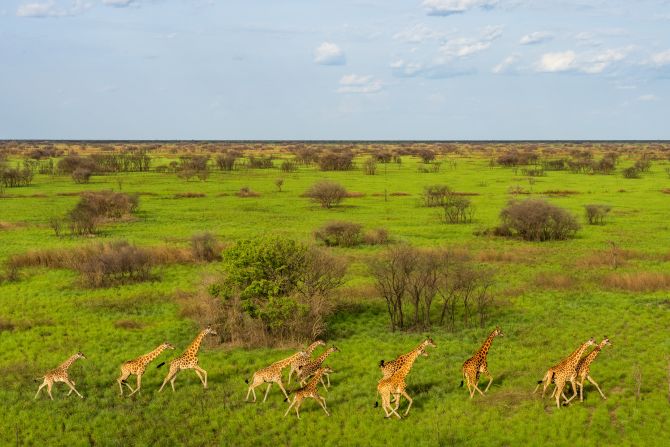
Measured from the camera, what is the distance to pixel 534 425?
15.1 m

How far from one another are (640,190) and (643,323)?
55.6 meters

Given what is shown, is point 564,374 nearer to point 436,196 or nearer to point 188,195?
point 436,196

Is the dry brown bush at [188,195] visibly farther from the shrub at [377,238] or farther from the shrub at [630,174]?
the shrub at [630,174]

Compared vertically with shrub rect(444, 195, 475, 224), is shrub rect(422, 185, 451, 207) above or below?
above

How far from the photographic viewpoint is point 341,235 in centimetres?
4153

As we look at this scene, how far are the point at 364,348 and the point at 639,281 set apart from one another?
656 inches

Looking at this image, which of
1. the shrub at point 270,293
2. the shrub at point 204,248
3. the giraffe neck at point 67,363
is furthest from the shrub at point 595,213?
the giraffe neck at point 67,363

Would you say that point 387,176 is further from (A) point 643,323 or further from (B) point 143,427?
(B) point 143,427

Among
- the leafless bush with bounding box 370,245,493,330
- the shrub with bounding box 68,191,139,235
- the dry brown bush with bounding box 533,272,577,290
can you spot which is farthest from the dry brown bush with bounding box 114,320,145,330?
the shrub with bounding box 68,191,139,235

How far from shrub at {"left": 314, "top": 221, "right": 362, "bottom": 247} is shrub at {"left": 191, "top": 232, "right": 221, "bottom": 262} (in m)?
8.38

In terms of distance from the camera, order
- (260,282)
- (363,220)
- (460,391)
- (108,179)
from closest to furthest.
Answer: (460,391) < (260,282) < (363,220) < (108,179)

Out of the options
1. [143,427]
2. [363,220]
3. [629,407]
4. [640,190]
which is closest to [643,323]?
[629,407]

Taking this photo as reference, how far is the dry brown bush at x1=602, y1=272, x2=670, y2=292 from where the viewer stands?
96.0 ft

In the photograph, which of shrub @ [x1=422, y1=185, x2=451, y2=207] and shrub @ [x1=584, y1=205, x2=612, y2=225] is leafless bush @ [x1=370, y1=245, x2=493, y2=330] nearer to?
shrub @ [x1=584, y1=205, x2=612, y2=225]
